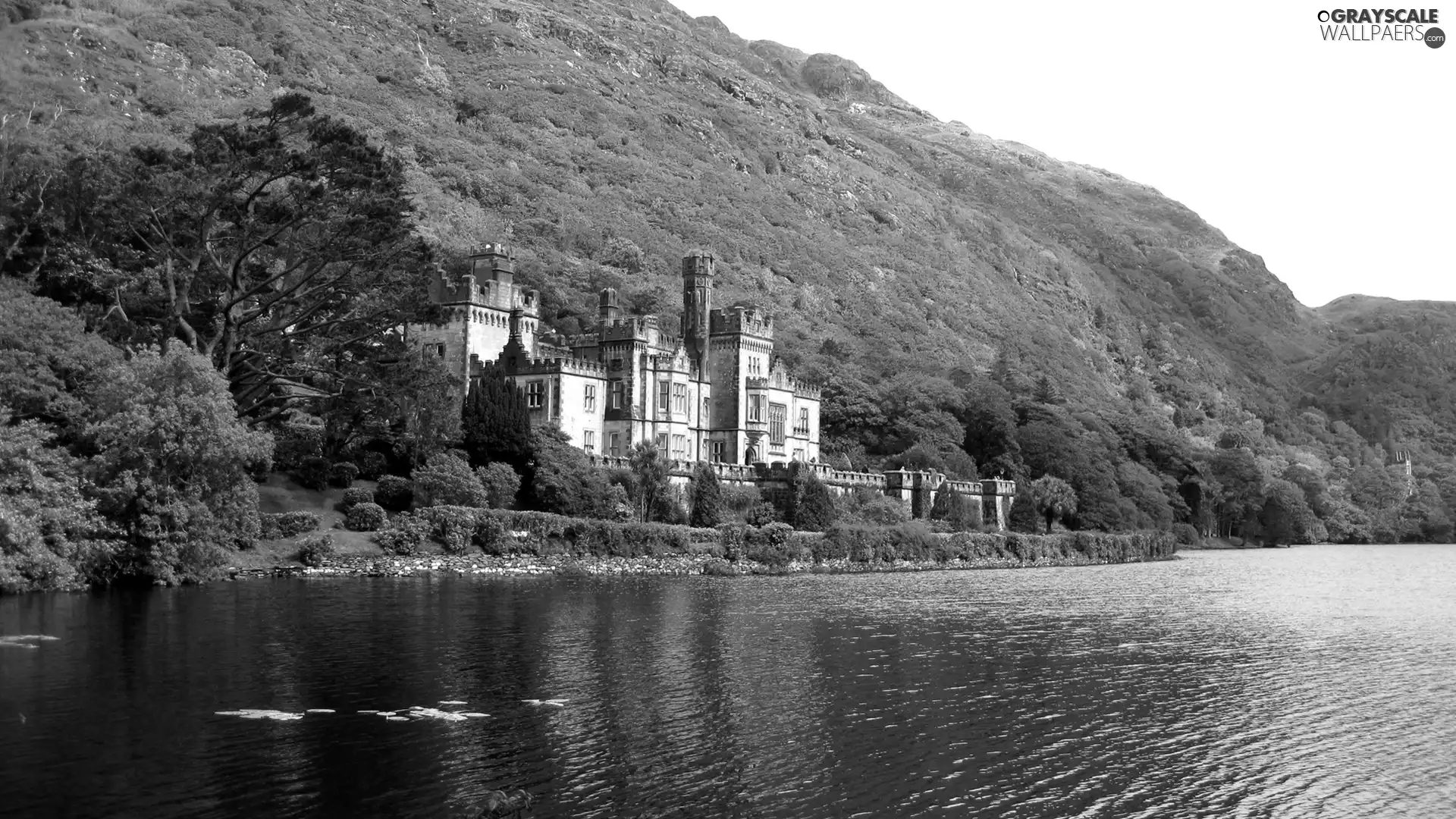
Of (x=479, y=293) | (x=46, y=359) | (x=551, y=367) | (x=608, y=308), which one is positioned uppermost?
(x=608, y=308)

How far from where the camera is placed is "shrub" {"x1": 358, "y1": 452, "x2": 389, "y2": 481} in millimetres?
66125

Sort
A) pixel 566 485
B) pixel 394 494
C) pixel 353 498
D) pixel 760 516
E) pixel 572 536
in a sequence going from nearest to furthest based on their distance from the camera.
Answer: pixel 353 498 → pixel 394 494 → pixel 572 536 → pixel 566 485 → pixel 760 516

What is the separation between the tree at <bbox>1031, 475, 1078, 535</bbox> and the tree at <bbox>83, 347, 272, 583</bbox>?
64.9 metres

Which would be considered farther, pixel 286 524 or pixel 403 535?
pixel 403 535

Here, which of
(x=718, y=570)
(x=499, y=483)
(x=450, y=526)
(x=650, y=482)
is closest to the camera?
(x=450, y=526)

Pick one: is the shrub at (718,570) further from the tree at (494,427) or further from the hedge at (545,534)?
the tree at (494,427)

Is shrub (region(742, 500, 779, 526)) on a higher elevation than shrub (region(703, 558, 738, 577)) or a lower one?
higher

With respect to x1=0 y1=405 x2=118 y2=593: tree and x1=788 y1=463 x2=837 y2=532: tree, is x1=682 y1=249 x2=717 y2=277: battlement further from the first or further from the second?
x1=0 y1=405 x2=118 y2=593: tree

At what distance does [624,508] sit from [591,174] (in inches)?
4341

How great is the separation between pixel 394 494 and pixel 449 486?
3.12m

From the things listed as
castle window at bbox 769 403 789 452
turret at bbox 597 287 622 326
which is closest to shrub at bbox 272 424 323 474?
turret at bbox 597 287 622 326

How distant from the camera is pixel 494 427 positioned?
6831 cm

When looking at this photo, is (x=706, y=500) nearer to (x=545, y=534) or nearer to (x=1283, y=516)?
(x=545, y=534)

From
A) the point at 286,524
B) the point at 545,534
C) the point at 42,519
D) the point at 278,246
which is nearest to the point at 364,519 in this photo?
the point at 286,524
